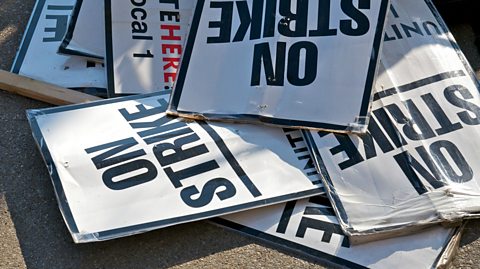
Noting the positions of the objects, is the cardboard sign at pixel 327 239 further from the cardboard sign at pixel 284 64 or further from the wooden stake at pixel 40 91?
the wooden stake at pixel 40 91

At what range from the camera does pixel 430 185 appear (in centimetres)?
240

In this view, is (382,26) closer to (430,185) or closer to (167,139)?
(430,185)

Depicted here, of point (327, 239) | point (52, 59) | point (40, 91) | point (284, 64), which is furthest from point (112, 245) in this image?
point (52, 59)

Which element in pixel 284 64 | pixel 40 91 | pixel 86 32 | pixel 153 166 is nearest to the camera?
pixel 153 166

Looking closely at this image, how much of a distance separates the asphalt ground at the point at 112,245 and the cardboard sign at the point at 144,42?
0.55m

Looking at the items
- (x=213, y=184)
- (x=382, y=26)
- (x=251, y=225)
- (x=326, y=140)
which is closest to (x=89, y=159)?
(x=213, y=184)

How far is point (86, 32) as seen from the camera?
9.73 ft

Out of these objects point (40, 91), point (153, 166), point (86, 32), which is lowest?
point (153, 166)

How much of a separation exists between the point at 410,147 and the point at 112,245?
116 cm

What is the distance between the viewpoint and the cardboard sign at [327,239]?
2.27 metres

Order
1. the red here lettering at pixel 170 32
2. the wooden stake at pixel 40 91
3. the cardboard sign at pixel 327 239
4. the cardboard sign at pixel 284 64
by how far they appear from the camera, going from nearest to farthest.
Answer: the cardboard sign at pixel 327 239 < the cardboard sign at pixel 284 64 < the wooden stake at pixel 40 91 < the red here lettering at pixel 170 32

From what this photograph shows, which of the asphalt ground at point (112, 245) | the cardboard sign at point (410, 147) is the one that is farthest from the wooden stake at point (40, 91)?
the cardboard sign at point (410, 147)

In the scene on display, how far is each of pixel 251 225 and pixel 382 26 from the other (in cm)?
95

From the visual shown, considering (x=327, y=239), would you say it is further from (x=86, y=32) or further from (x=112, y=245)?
(x=86, y=32)
